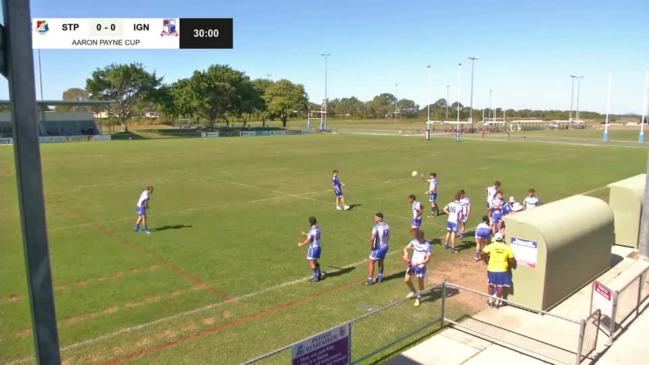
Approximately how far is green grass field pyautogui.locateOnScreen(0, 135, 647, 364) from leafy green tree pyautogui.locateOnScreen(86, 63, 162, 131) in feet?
160

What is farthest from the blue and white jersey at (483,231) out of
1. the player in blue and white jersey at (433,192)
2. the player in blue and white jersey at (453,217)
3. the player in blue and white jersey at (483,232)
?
the player in blue and white jersey at (433,192)

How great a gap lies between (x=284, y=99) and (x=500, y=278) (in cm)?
9426

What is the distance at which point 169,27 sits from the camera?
430cm

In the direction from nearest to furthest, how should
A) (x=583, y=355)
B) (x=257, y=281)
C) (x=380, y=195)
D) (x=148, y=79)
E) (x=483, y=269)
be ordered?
(x=583, y=355)
(x=257, y=281)
(x=483, y=269)
(x=380, y=195)
(x=148, y=79)

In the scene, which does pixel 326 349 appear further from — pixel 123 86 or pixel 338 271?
pixel 123 86

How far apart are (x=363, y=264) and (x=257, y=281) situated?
3126 millimetres

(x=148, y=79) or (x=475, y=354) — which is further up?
(x=148, y=79)

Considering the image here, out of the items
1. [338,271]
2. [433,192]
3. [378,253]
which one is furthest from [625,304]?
[433,192]

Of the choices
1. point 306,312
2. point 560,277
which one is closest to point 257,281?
point 306,312

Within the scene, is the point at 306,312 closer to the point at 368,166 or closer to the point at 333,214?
the point at 333,214

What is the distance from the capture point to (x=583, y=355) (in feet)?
27.6

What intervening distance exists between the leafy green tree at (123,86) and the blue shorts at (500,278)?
251 feet

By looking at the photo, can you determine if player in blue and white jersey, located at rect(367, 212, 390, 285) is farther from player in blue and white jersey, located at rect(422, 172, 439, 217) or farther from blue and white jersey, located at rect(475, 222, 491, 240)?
player in blue and white jersey, located at rect(422, 172, 439, 217)
